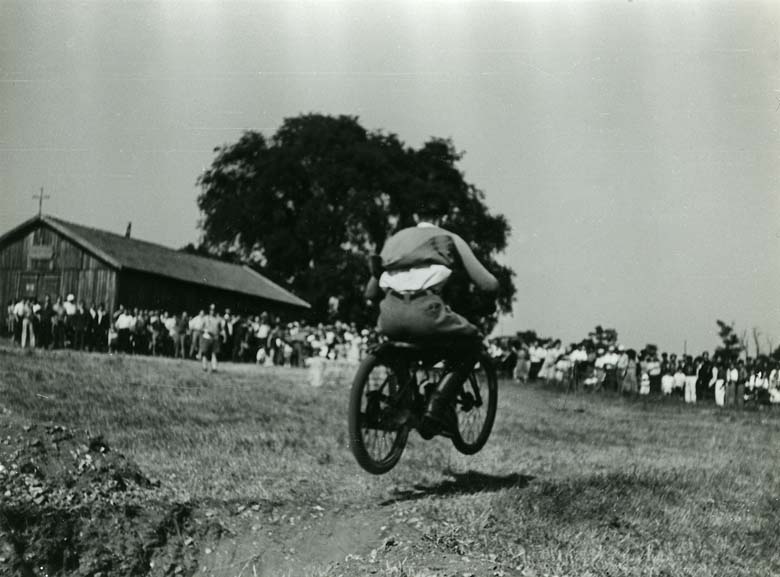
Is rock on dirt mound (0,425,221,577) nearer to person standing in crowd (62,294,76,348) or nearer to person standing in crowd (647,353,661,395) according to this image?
person standing in crowd (647,353,661,395)

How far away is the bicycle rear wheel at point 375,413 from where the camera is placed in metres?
5.95

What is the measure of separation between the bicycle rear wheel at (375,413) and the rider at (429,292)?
237 mm

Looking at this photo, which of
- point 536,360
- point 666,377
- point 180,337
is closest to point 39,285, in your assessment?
point 180,337

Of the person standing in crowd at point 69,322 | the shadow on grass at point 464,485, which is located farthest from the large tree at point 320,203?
the shadow on grass at point 464,485

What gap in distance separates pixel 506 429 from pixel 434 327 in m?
6.47

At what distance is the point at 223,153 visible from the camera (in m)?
22.4

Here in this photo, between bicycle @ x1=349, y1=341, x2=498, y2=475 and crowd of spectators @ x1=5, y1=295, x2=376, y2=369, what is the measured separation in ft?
56.9

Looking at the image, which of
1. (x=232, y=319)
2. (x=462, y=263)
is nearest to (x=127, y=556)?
(x=462, y=263)

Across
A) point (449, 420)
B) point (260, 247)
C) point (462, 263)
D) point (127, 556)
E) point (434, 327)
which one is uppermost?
point (260, 247)

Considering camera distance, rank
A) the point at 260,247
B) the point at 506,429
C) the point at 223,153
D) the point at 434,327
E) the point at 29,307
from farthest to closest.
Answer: the point at 260,247, the point at 29,307, the point at 223,153, the point at 506,429, the point at 434,327

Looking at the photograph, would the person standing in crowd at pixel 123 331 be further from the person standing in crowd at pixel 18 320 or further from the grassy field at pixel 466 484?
the grassy field at pixel 466 484

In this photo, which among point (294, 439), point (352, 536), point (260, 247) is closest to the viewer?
point (352, 536)

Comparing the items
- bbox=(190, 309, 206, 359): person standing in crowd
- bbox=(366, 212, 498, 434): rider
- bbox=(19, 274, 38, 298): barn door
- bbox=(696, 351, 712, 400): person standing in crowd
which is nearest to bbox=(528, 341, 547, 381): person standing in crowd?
bbox=(696, 351, 712, 400): person standing in crowd

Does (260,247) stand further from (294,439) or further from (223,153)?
(294,439)
